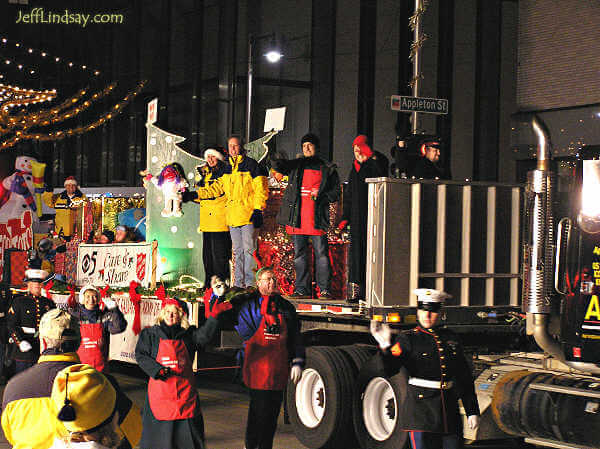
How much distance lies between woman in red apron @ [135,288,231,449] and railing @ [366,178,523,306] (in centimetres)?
232

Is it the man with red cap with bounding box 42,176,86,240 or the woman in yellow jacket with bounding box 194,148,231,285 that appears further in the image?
the man with red cap with bounding box 42,176,86,240

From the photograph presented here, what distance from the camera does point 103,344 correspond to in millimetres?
12180

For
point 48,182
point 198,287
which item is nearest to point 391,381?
point 198,287

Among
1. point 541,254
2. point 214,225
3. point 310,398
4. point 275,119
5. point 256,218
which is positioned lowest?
point 310,398

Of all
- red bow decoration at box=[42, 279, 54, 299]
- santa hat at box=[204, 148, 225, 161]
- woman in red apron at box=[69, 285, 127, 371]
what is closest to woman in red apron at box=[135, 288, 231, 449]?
woman in red apron at box=[69, 285, 127, 371]

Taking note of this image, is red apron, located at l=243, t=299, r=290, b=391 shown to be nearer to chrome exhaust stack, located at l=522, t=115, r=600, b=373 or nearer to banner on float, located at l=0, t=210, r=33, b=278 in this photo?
chrome exhaust stack, located at l=522, t=115, r=600, b=373

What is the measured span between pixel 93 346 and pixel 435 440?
519cm

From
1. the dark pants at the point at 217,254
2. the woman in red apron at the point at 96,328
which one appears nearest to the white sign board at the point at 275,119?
the dark pants at the point at 217,254

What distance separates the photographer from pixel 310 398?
11445 mm

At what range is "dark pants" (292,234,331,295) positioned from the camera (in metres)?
13.1

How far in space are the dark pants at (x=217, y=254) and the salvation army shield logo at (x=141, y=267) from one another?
156 cm

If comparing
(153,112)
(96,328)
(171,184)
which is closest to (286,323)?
(96,328)

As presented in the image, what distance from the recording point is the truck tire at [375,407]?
10195 mm

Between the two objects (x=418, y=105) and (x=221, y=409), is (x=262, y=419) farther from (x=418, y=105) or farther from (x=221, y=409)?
(x=418, y=105)
